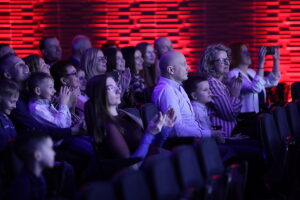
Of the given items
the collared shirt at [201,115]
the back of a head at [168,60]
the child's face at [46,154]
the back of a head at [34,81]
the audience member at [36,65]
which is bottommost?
the collared shirt at [201,115]

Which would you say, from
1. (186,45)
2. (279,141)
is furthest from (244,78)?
(186,45)

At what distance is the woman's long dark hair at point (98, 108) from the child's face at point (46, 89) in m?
0.94

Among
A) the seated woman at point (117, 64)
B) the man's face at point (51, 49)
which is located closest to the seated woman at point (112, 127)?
the seated woman at point (117, 64)

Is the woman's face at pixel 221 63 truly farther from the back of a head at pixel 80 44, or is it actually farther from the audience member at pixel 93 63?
the back of a head at pixel 80 44

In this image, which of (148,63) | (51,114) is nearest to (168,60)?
(51,114)

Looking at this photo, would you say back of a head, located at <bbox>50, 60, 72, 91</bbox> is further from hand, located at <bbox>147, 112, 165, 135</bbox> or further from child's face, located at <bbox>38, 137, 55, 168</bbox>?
child's face, located at <bbox>38, 137, 55, 168</bbox>

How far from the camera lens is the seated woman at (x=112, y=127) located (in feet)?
12.2

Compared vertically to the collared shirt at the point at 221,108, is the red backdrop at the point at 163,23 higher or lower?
higher

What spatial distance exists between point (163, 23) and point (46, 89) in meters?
4.20

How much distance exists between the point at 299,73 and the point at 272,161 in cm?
459

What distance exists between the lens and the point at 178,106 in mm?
4672

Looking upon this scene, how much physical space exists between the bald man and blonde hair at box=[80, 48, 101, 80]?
3.74 ft

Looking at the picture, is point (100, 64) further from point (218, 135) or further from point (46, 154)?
point (46, 154)

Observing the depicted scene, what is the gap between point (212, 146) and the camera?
12.1ft
